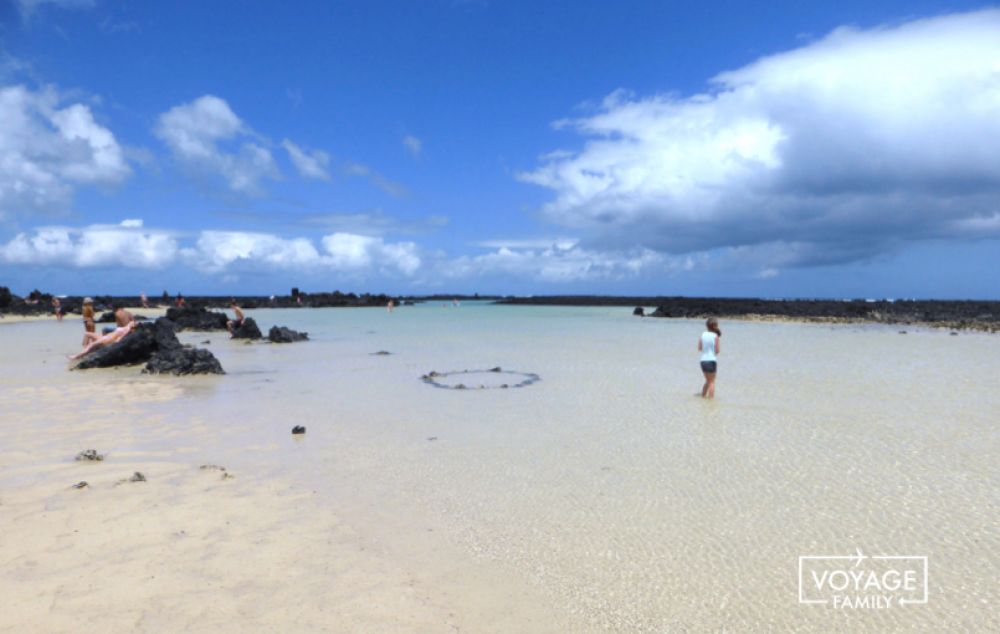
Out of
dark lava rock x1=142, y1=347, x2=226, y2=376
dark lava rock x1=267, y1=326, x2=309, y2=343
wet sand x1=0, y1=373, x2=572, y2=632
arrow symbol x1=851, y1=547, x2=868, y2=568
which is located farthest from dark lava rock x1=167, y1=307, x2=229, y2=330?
arrow symbol x1=851, y1=547, x2=868, y2=568

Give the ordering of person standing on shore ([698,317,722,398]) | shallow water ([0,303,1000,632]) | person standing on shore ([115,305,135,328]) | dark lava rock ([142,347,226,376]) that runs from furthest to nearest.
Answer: person standing on shore ([115,305,135,328]) → dark lava rock ([142,347,226,376]) → person standing on shore ([698,317,722,398]) → shallow water ([0,303,1000,632])

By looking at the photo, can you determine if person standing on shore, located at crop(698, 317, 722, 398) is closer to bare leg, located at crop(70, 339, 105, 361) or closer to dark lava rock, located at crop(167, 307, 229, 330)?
bare leg, located at crop(70, 339, 105, 361)

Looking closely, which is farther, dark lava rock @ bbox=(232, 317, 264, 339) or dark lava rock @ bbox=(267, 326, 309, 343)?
dark lava rock @ bbox=(232, 317, 264, 339)

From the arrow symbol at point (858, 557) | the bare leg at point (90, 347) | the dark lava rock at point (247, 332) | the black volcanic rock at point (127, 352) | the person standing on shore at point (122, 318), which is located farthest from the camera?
the dark lava rock at point (247, 332)

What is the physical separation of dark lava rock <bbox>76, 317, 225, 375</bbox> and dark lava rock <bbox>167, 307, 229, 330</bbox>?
62.3 feet

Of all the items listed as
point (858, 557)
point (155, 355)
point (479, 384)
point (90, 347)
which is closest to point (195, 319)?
point (90, 347)

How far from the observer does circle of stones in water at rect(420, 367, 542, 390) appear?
1531 centimetres

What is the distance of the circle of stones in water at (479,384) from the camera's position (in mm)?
15312

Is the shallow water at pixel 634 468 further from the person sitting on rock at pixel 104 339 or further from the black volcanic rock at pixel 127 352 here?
the person sitting on rock at pixel 104 339

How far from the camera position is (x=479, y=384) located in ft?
51.9

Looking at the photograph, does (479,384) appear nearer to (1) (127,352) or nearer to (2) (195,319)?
(1) (127,352)

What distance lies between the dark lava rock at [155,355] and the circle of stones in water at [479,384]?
6302mm

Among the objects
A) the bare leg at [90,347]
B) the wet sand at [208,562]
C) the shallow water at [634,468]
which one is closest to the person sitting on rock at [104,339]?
the bare leg at [90,347]

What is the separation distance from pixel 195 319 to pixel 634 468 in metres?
37.6
